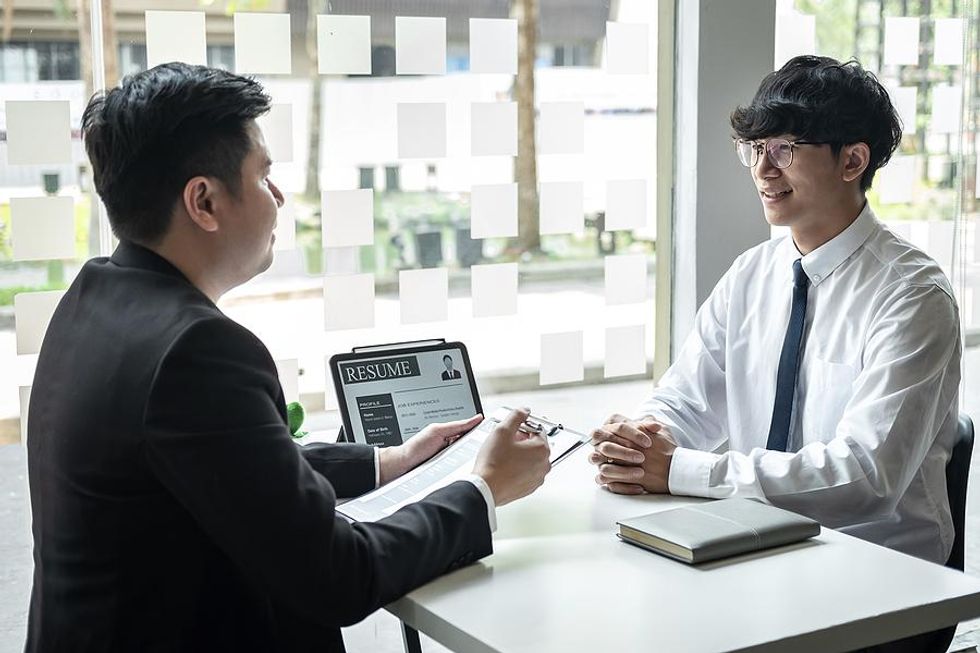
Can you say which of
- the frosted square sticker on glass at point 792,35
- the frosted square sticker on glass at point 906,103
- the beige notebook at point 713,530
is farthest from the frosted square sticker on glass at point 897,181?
the beige notebook at point 713,530

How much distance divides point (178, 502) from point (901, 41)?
2.94m

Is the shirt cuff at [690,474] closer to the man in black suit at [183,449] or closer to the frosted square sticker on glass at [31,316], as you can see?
the man in black suit at [183,449]

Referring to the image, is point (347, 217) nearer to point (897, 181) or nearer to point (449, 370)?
point (449, 370)

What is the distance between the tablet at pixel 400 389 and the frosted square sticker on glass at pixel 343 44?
865 mm

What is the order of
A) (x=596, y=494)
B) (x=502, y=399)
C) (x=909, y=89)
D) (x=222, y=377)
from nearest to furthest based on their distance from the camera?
1. (x=222, y=377)
2. (x=596, y=494)
3. (x=502, y=399)
4. (x=909, y=89)

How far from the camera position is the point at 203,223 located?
5.10 feet

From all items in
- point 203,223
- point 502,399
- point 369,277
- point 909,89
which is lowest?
point 502,399

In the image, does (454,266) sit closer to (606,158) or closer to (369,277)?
(369,277)

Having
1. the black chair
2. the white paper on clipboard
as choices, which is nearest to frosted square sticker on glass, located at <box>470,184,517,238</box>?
A: the white paper on clipboard

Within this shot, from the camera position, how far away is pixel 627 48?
3273 mm

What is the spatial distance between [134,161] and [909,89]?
2.82 meters

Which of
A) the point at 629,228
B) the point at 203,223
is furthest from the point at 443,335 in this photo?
the point at 203,223

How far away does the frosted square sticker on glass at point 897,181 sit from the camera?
3664mm

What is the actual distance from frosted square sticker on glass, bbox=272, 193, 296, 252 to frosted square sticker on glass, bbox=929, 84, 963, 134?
6.80 ft
